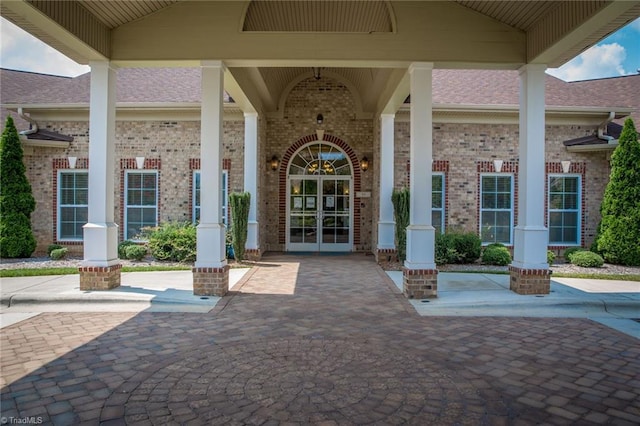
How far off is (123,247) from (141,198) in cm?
179

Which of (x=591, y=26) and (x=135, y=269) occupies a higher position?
(x=591, y=26)

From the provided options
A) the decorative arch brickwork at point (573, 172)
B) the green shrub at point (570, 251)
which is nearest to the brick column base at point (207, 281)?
the green shrub at point (570, 251)

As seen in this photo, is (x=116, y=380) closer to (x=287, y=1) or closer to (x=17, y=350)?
(x=17, y=350)

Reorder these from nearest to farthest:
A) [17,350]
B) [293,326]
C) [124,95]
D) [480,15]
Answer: [17,350], [293,326], [480,15], [124,95]

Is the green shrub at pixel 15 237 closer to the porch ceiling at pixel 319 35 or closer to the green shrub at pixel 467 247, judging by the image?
the porch ceiling at pixel 319 35

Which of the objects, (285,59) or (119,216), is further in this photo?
(119,216)

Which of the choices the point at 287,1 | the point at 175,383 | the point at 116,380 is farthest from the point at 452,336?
the point at 287,1

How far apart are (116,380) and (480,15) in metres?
7.23

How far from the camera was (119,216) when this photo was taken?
1309 cm

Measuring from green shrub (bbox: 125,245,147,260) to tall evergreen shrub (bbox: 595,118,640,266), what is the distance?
11668 mm

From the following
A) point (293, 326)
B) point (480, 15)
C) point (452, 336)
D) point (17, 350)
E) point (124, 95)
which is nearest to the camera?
point (17, 350)

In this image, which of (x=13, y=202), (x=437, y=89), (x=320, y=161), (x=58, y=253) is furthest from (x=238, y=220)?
(x=437, y=89)

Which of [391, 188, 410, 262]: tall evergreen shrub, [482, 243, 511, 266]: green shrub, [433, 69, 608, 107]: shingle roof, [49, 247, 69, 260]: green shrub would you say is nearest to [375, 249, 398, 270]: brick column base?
[391, 188, 410, 262]: tall evergreen shrub

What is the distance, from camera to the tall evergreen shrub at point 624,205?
11047mm
